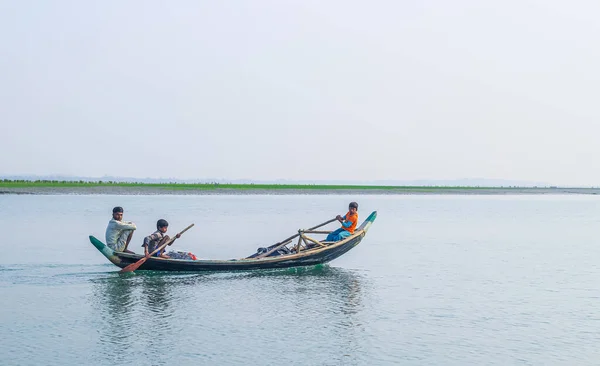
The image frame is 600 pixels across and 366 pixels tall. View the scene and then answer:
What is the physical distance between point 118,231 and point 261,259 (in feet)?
13.2

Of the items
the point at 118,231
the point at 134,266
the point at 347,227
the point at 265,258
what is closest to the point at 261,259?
the point at 265,258

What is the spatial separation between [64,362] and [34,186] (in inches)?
2997

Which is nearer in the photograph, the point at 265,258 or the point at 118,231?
the point at 118,231

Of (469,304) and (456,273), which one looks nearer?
(469,304)

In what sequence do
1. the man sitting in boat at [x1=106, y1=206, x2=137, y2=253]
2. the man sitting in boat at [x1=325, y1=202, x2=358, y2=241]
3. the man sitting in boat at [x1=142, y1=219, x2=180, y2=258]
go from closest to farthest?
the man sitting in boat at [x1=106, y1=206, x2=137, y2=253]
the man sitting in boat at [x1=142, y1=219, x2=180, y2=258]
the man sitting in boat at [x1=325, y1=202, x2=358, y2=241]

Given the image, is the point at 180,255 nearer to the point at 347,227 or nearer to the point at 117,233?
the point at 117,233

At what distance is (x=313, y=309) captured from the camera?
1572 cm

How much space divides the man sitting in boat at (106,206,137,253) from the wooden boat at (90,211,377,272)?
0.26 metres

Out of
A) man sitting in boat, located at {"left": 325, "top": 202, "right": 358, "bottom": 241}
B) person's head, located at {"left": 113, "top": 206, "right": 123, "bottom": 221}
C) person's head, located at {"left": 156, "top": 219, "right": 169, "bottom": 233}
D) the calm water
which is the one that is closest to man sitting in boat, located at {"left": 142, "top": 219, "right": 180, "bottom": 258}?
person's head, located at {"left": 156, "top": 219, "right": 169, "bottom": 233}

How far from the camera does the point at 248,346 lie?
1249 cm

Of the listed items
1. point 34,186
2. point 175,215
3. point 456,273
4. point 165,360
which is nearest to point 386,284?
point 456,273

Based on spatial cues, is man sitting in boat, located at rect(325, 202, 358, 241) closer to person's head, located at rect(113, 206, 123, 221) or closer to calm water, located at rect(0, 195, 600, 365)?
calm water, located at rect(0, 195, 600, 365)

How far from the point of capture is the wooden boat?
19688 mm

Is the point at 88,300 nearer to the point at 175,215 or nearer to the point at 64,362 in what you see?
the point at 64,362
